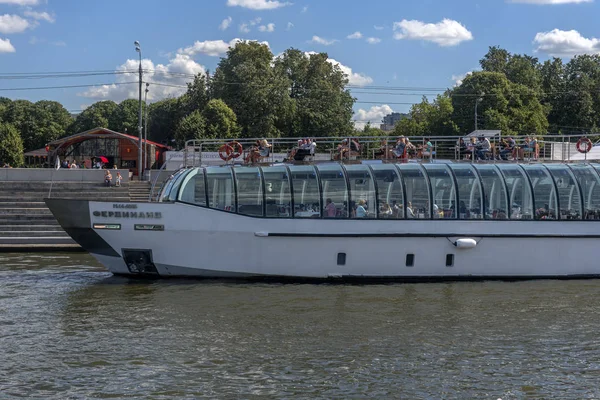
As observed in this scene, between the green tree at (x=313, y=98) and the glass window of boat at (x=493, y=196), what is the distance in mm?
55362

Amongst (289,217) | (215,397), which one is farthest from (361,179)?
(215,397)

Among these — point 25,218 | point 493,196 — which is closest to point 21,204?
point 25,218

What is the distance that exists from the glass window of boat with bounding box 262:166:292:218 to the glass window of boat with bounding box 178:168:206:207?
198 cm

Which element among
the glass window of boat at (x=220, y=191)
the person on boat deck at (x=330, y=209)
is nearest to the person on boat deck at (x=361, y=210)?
the person on boat deck at (x=330, y=209)

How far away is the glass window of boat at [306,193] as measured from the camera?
23.5 m

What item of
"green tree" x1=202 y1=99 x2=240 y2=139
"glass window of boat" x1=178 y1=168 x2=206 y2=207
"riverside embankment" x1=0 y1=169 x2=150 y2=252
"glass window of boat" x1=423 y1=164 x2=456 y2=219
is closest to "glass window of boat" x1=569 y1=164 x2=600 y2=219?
"glass window of boat" x1=423 y1=164 x2=456 y2=219

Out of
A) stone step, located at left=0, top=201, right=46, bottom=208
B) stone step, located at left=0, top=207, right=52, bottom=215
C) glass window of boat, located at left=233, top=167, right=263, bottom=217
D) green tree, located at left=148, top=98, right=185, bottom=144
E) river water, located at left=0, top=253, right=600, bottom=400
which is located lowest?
river water, located at left=0, top=253, right=600, bottom=400

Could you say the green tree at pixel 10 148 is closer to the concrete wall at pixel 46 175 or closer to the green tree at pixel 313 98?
the green tree at pixel 313 98

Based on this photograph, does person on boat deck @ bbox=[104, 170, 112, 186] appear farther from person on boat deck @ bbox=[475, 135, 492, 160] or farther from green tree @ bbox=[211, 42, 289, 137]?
green tree @ bbox=[211, 42, 289, 137]

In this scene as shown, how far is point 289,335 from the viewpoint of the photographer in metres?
17.1

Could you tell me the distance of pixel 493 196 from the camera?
24.5 metres

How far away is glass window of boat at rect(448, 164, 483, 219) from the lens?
79.4 feet

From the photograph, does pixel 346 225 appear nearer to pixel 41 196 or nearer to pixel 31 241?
pixel 31 241

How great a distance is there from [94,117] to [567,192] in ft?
335
